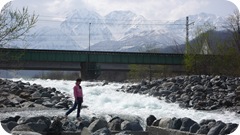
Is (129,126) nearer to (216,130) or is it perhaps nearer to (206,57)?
(216,130)

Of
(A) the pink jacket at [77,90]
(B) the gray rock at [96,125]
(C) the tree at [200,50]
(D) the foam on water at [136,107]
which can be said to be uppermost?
(C) the tree at [200,50]

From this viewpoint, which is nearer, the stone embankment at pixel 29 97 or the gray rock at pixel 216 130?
the gray rock at pixel 216 130

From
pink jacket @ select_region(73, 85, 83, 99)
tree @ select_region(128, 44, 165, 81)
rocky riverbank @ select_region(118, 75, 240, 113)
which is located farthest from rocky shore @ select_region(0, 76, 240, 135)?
tree @ select_region(128, 44, 165, 81)

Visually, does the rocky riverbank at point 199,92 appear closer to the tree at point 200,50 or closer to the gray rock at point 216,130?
the tree at point 200,50

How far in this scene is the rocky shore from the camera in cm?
567

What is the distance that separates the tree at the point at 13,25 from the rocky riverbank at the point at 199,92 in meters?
4.10

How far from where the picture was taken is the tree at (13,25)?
5.53 meters

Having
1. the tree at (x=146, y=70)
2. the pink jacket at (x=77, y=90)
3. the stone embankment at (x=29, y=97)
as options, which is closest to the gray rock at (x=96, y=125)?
the pink jacket at (x=77, y=90)

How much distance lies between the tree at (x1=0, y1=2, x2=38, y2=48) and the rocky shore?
45.7 inches

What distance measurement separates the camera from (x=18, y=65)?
655 cm

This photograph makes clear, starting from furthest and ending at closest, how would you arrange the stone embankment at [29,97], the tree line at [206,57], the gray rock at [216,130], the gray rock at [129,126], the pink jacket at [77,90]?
the stone embankment at [29,97] → the tree line at [206,57] → the gray rock at [129,126] → the pink jacket at [77,90] → the gray rock at [216,130]

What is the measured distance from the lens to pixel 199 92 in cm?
1117

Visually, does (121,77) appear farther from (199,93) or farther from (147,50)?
(199,93)

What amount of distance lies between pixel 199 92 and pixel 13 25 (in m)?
6.68
